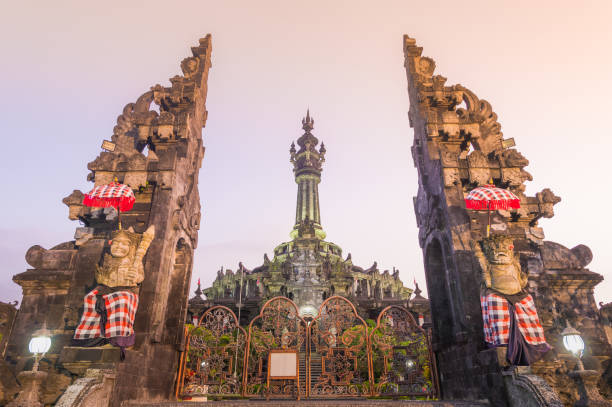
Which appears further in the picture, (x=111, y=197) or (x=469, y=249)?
(x=111, y=197)

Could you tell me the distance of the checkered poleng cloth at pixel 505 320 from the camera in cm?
828

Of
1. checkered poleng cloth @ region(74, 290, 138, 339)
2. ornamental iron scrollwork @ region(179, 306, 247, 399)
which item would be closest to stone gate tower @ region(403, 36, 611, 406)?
ornamental iron scrollwork @ region(179, 306, 247, 399)

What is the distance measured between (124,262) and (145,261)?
857 millimetres

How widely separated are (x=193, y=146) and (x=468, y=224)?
31.0 ft

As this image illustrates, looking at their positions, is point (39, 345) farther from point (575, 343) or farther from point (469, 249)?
point (575, 343)

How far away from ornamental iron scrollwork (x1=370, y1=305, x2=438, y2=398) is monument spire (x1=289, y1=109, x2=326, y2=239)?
141 feet

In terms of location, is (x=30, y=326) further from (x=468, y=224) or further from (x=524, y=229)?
(x=524, y=229)

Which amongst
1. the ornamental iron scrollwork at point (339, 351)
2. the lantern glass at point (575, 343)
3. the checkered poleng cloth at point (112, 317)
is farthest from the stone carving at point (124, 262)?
the lantern glass at point (575, 343)

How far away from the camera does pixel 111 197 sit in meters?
10.6

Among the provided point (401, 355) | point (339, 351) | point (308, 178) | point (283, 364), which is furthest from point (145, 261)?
point (308, 178)

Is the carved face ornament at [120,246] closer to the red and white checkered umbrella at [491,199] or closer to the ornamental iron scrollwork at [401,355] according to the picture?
the ornamental iron scrollwork at [401,355]

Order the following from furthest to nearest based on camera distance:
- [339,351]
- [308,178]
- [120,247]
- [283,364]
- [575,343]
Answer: [308,178]
[339,351]
[283,364]
[120,247]
[575,343]

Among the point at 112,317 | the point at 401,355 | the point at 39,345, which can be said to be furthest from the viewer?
the point at 401,355

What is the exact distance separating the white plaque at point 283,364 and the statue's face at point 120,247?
508 cm
